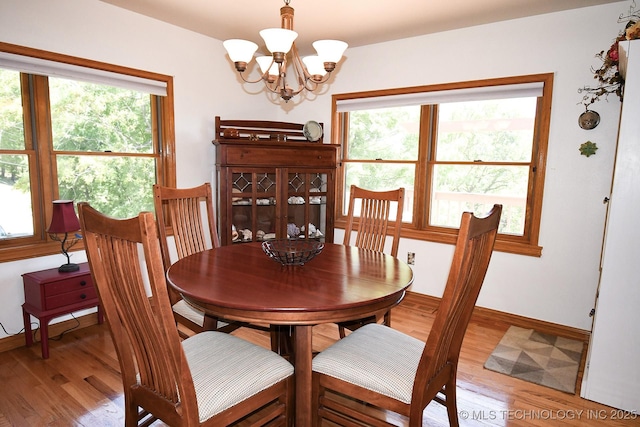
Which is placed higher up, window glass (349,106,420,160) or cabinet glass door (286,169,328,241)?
window glass (349,106,420,160)

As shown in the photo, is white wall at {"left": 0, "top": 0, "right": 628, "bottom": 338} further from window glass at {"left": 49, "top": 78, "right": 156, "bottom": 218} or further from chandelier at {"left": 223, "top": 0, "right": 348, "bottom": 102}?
chandelier at {"left": 223, "top": 0, "right": 348, "bottom": 102}

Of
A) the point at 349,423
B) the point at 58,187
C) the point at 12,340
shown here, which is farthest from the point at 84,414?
the point at 58,187

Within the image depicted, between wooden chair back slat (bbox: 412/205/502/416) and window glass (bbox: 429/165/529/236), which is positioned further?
window glass (bbox: 429/165/529/236)

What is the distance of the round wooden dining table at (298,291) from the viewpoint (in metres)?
1.38

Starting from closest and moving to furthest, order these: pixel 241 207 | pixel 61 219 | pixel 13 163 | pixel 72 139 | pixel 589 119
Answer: pixel 61 219 < pixel 13 163 < pixel 589 119 < pixel 72 139 < pixel 241 207

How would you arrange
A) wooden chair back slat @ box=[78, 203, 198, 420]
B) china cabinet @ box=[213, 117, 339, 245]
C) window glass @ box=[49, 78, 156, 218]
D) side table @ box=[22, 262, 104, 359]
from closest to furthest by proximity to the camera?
wooden chair back slat @ box=[78, 203, 198, 420]
side table @ box=[22, 262, 104, 359]
window glass @ box=[49, 78, 156, 218]
china cabinet @ box=[213, 117, 339, 245]

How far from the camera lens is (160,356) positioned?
4.07 ft

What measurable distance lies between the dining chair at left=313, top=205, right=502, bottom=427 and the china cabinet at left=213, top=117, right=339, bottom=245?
2068mm

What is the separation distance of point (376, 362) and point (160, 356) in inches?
31.4

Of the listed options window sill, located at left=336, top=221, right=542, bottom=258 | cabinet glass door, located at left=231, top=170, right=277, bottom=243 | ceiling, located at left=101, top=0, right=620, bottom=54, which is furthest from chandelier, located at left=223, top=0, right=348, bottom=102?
window sill, located at left=336, top=221, right=542, bottom=258

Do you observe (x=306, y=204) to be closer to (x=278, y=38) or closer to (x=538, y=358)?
(x=278, y=38)

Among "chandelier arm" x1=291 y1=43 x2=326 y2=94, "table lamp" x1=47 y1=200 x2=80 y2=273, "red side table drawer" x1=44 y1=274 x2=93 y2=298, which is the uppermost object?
"chandelier arm" x1=291 y1=43 x2=326 y2=94

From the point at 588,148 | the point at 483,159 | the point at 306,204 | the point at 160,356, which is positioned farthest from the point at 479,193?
the point at 160,356

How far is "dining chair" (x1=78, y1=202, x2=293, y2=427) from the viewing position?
1146mm
